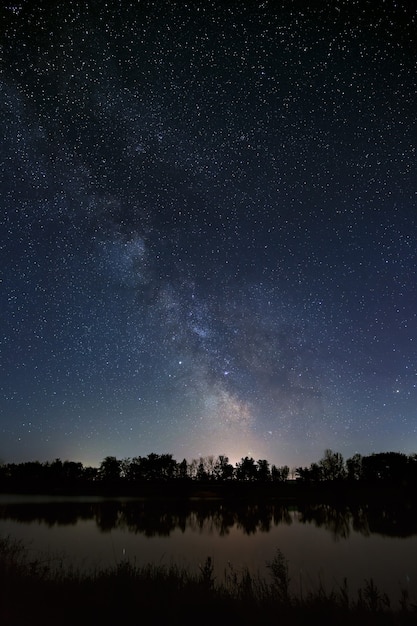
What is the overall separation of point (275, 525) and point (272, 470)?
447ft

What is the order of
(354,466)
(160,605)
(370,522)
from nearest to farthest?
(160,605) → (370,522) → (354,466)

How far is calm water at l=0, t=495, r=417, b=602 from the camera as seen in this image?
23000 mm

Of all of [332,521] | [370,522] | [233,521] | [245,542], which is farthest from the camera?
[332,521]

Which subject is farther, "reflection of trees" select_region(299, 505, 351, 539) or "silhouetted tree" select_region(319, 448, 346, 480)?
"silhouetted tree" select_region(319, 448, 346, 480)

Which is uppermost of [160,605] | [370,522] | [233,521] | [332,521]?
Answer: [160,605]

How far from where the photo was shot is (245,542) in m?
32.9

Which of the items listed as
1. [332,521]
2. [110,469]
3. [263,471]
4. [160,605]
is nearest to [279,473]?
[263,471]

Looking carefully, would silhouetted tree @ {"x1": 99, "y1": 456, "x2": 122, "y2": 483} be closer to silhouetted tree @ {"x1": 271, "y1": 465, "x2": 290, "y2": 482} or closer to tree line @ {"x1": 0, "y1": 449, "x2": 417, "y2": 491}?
tree line @ {"x1": 0, "y1": 449, "x2": 417, "y2": 491}

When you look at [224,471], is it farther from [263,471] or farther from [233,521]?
[233,521]

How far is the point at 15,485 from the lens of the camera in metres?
133

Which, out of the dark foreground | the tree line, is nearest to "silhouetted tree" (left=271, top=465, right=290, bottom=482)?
the tree line

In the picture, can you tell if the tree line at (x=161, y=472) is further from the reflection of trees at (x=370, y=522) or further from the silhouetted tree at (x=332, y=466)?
the reflection of trees at (x=370, y=522)

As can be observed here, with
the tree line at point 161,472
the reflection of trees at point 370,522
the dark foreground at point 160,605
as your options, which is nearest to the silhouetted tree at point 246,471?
the tree line at point 161,472

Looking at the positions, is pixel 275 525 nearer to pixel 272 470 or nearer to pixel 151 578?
pixel 151 578
